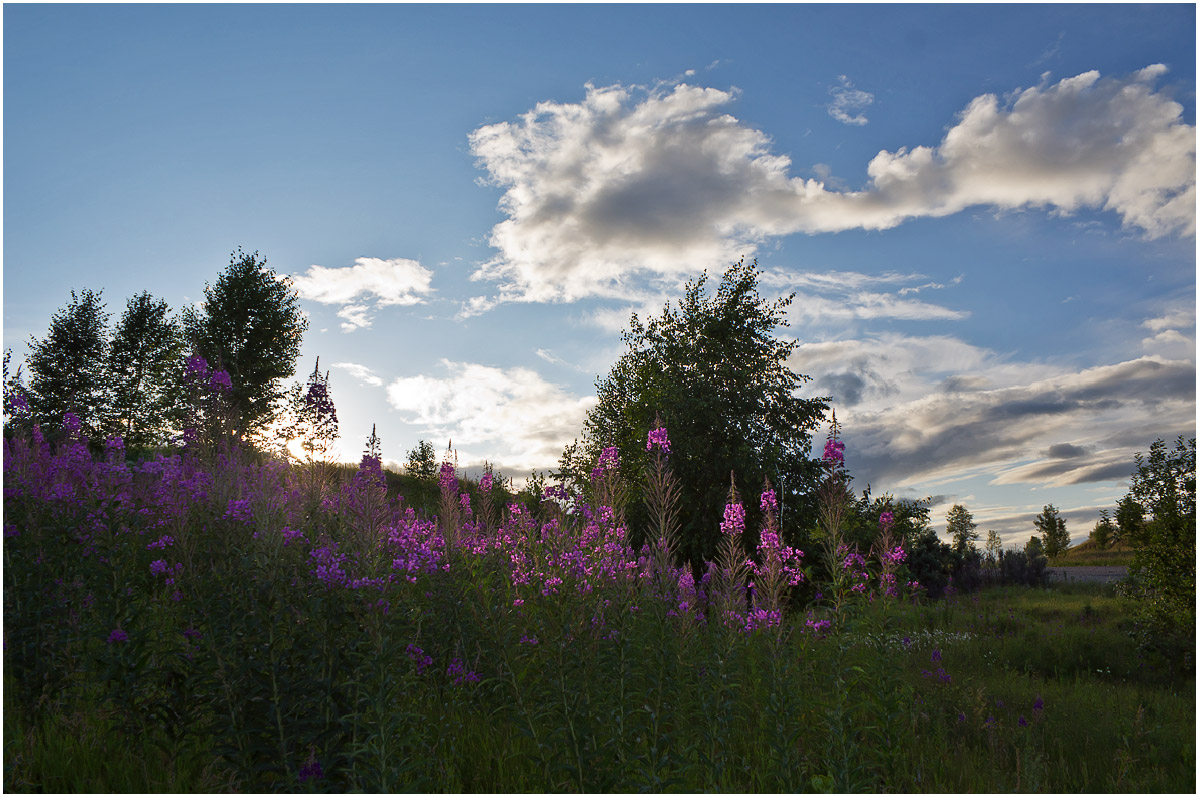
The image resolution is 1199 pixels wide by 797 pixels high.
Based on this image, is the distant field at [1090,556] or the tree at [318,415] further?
the distant field at [1090,556]

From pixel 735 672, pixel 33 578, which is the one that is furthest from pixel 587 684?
pixel 33 578

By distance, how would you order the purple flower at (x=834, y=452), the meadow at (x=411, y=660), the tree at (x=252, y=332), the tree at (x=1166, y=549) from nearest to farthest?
the meadow at (x=411, y=660)
the purple flower at (x=834, y=452)
the tree at (x=1166, y=549)
the tree at (x=252, y=332)

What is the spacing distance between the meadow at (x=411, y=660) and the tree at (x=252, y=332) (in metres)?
26.3

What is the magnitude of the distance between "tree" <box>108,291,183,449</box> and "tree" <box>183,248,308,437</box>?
424 centimetres

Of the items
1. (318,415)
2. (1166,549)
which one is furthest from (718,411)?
(318,415)

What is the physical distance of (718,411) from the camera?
20672mm

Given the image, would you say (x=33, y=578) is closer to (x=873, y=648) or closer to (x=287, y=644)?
(x=287, y=644)

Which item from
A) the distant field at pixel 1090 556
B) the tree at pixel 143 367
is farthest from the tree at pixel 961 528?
the tree at pixel 143 367

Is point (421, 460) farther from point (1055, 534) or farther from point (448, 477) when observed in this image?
point (1055, 534)

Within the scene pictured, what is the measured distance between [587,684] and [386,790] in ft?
4.71

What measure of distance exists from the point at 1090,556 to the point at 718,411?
129ft

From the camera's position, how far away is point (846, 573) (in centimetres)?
572

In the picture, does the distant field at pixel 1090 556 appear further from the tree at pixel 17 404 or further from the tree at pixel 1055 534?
the tree at pixel 17 404

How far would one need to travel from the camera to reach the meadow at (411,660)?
432cm
